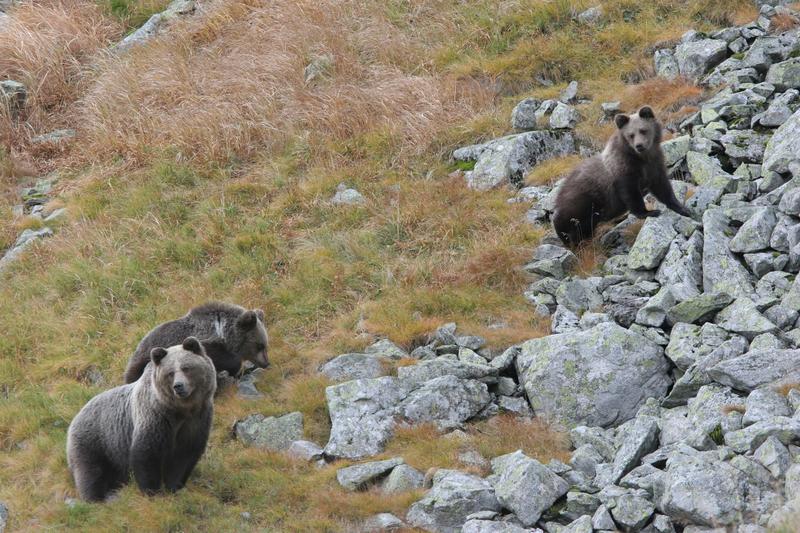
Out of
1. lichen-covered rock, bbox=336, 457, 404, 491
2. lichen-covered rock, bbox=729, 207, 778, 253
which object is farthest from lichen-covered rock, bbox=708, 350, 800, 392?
lichen-covered rock, bbox=336, 457, 404, 491

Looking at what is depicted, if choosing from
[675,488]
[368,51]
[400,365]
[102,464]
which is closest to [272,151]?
[368,51]

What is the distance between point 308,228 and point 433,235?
167cm

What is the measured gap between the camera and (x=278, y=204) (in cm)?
1317

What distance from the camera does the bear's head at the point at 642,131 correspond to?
10734mm

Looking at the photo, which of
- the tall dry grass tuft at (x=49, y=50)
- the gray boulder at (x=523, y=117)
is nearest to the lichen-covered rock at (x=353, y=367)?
the gray boulder at (x=523, y=117)

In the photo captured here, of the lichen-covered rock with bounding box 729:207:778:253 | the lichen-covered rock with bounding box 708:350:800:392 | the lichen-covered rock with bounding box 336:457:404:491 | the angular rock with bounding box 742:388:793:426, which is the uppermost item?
the angular rock with bounding box 742:388:793:426

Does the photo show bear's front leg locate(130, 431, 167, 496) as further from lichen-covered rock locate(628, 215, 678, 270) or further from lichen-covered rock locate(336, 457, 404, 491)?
lichen-covered rock locate(628, 215, 678, 270)

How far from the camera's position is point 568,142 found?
521 inches

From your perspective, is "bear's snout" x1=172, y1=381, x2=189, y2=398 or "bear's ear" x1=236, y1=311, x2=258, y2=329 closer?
"bear's snout" x1=172, y1=381, x2=189, y2=398

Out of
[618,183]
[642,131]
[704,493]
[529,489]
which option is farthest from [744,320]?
[642,131]

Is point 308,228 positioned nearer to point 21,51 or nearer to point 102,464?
point 102,464

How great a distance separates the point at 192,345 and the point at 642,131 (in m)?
5.38

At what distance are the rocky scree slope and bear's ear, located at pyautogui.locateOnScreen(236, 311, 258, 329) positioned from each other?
840mm

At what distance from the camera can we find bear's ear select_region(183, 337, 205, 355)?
7.94m
